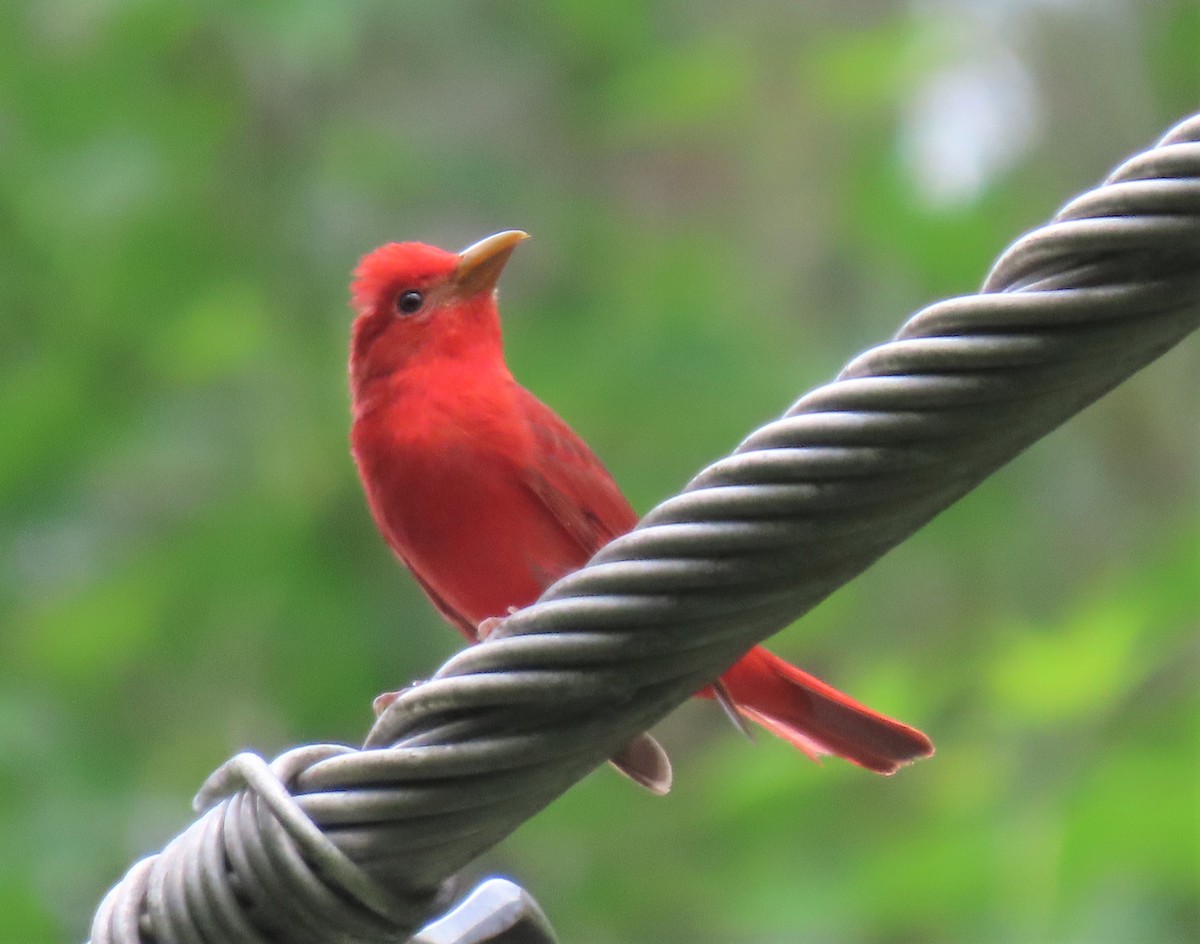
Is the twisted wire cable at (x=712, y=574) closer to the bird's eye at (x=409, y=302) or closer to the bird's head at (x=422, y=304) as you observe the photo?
the bird's head at (x=422, y=304)

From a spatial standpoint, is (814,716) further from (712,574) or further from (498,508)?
(712,574)

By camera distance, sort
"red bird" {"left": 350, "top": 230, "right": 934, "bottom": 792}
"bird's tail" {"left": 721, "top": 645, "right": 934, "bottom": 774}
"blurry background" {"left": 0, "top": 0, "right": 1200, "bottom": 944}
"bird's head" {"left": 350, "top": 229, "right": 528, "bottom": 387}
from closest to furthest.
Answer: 1. "bird's tail" {"left": 721, "top": 645, "right": 934, "bottom": 774}
2. "red bird" {"left": 350, "top": 230, "right": 934, "bottom": 792}
3. "bird's head" {"left": 350, "top": 229, "right": 528, "bottom": 387}
4. "blurry background" {"left": 0, "top": 0, "right": 1200, "bottom": 944}

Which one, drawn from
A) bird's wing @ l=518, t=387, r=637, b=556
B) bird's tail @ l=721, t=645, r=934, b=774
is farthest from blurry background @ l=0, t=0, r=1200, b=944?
bird's wing @ l=518, t=387, r=637, b=556

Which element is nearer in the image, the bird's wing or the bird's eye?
the bird's wing

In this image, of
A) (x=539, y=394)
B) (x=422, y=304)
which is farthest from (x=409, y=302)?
(x=539, y=394)

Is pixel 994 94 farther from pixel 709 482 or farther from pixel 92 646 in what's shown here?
pixel 709 482

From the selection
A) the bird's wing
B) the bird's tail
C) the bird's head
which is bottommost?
the bird's tail

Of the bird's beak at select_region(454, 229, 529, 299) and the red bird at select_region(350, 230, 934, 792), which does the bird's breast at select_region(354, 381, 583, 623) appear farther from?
the bird's beak at select_region(454, 229, 529, 299)

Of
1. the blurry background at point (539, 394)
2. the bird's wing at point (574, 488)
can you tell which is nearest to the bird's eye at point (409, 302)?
the bird's wing at point (574, 488)

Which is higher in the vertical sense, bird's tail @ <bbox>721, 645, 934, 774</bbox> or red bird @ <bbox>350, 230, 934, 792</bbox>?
red bird @ <bbox>350, 230, 934, 792</bbox>
